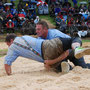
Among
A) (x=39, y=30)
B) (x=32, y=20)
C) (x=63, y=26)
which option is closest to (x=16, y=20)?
(x=32, y=20)

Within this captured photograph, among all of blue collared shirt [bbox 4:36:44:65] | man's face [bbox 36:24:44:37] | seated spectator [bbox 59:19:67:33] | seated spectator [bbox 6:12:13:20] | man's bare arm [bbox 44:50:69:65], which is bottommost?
seated spectator [bbox 59:19:67:33]

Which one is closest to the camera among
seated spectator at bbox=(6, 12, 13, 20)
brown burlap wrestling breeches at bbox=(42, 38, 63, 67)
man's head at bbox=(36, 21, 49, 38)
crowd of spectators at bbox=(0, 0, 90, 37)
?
brown burlap wrestling breeches at bbox=(42, 38, 63, 67)

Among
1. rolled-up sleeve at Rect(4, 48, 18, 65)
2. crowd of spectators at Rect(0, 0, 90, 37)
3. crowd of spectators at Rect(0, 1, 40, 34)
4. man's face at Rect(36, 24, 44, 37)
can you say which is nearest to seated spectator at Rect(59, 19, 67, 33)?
crowd of spectators at Rect(0, 0, 90, 37)

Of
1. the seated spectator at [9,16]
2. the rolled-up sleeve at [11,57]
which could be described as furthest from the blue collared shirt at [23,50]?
the seated spectator at [9,16]

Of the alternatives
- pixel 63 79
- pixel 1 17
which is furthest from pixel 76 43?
pixel 1 17

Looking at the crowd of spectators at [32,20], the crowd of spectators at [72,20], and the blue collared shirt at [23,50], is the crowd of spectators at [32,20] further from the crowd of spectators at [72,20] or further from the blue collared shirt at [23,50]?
the blue collared shirt at [23,50]

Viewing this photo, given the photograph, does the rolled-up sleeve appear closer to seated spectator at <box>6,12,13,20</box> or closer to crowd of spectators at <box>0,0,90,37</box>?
crowd of spectators at <box>0,0,90,37</box>

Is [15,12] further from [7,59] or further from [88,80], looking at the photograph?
[88,80]

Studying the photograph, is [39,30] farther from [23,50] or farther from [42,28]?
[23,50]

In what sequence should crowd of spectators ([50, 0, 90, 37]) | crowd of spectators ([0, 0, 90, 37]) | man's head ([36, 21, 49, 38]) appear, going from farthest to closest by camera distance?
crowd of spectators ([0, 0, 90, 37]), crowd of spectators ([50, 0, 90, 37]), man's head ([36, 21, 49, 38])

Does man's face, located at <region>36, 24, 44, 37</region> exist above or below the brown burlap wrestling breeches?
above

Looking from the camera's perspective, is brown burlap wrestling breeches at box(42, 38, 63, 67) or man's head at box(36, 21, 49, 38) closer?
brown burlap wrestling breeches at box(42, 38, 63, 67)

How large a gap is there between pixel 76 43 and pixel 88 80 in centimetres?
85

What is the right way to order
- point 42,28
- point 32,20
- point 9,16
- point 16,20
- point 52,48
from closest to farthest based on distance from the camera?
1. point 52,48
2. point 42,28
3. point 9,16
4. point 32,20
5. point 16,20
